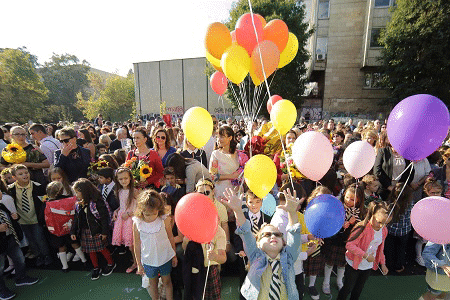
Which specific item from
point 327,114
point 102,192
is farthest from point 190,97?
point 102,192

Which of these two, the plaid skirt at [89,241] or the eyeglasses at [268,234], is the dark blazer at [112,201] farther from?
the eyeglasses at [268,234]

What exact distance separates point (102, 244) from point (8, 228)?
1040 mm

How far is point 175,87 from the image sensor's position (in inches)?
1128

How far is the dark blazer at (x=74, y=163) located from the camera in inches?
135

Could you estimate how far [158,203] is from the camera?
7.65 ft

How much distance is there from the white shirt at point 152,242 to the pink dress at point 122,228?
2.80ft

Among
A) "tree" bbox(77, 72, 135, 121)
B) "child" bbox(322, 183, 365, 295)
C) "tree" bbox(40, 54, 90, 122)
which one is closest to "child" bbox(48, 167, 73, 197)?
"child" bbox(322, 183, 365, 295)

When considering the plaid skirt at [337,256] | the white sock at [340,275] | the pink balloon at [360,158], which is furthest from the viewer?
the white sock at [340,275]

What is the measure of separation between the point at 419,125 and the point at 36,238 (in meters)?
4.72

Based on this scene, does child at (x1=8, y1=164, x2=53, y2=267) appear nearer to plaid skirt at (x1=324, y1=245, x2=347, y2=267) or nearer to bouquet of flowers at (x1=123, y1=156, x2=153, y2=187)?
bouquet of flowers at (x1=123, y1=156, x2=153, y2=187)

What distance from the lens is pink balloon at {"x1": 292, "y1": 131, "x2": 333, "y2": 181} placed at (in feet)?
7.48

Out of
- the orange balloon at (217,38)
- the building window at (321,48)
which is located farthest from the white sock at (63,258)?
the building window at (321,48)

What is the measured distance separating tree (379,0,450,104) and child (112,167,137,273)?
1804 centimetres

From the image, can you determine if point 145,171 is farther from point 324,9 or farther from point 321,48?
point 324,9
